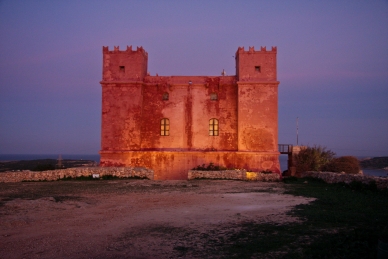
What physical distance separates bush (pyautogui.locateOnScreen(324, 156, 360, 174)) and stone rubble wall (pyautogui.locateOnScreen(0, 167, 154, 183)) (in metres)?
13.7

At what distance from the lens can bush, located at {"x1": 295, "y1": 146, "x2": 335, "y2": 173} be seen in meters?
31.0

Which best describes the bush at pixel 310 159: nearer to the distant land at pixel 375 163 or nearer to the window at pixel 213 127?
the window at pixel 213 127

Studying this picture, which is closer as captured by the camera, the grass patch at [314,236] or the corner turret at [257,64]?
the grass patch at [314,236]

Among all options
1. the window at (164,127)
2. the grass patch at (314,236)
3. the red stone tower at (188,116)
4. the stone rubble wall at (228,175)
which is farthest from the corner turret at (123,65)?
the grass patch at (314,236)

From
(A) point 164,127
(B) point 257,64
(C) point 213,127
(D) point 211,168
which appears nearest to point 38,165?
(A) point 164,127

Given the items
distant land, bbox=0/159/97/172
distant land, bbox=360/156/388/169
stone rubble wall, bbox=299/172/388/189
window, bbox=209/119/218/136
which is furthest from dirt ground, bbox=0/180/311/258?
distant land, bbox=360/156/388/169

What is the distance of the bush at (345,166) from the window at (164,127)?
12.5 meters

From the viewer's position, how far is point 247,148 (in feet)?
86.6

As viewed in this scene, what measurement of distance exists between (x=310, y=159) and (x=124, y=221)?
24958mm

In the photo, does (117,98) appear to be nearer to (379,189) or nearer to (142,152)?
(142,152)

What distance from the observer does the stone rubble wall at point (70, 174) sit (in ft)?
66.1

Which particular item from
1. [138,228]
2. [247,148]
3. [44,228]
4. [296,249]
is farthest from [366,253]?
[247,148]

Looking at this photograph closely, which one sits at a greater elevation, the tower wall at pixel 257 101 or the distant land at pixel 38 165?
the tower wall at pixel 257 101

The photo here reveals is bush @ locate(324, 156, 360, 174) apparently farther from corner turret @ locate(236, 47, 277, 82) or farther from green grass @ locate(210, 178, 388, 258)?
green grass @ locate(210, 178, 388, 258)
